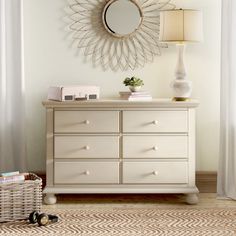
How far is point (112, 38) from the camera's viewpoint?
466 cm

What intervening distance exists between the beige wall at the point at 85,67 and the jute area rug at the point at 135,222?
0.92m

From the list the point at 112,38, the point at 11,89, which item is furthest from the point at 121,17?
the point at 11,89

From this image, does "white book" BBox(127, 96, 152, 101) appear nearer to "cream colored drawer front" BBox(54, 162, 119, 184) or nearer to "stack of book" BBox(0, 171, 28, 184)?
"cream colored drawer front" BBox(54, 162, 119, 184)

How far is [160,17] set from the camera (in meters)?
4.37

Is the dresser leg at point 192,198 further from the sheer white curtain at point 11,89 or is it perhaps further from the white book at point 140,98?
the sheer white curtain at point 11,89

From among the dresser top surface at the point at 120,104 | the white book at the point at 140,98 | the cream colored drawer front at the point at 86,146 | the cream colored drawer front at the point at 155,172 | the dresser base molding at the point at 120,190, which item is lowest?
the dresser base molding at the point at 120,190

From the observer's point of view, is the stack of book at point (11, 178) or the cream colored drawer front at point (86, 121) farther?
the cream colored drawer front at point (86, 121)

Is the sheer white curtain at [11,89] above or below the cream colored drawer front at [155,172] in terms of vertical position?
above

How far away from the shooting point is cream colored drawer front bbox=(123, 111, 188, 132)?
4250mm

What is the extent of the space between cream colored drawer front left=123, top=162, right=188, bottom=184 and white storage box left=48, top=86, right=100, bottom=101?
0.56 meters

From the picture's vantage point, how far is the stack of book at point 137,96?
14.1 feet

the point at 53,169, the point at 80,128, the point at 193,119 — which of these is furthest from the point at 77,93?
the point at 193,119

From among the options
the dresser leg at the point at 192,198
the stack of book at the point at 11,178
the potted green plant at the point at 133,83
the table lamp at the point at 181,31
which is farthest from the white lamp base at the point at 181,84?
the stack of book at the point at 11,178

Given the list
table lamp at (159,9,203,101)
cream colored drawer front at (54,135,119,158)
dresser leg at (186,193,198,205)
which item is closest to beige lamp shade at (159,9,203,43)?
table lamp at (159,9,203,101)
